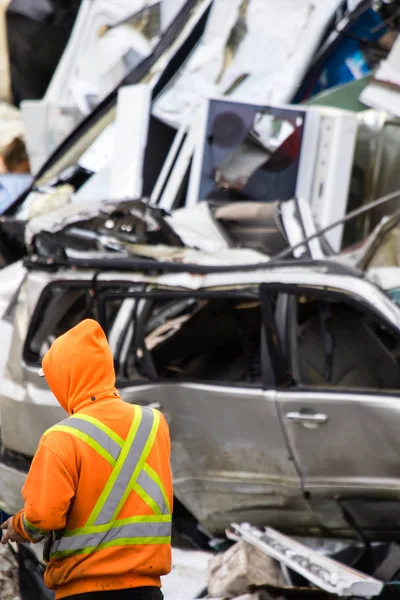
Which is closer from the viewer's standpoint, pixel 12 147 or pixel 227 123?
pixel 227 123

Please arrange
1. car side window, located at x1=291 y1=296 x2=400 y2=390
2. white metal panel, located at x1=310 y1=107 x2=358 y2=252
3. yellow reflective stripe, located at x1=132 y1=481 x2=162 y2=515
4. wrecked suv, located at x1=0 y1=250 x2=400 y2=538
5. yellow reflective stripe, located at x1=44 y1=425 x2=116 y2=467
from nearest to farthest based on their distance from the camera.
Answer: yellow reflective stripe, located at x1=44 y1=425 x2=116 y2=467, yellow reflective stripe, located at x1=132 y1=481 x2=162 y2=515, wrecked suv, located at x1=0 y1=250 x2=400 y2=538, car side window, located at x1=291 y1=296 x2=400 y2=390, white metal panel, located at x1=310 y1=107 x2=358 y2=252

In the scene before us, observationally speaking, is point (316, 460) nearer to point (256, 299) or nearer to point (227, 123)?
point (256, 299)

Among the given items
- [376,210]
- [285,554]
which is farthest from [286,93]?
[285,554]

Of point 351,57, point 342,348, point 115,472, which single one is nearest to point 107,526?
point 115,472

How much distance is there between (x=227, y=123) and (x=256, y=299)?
4.80 meters

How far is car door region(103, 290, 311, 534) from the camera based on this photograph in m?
4.96

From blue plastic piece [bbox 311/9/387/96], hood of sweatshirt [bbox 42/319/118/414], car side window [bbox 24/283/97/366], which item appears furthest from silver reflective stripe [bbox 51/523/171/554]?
blue plastic piece [bbox 311/9/387/96]

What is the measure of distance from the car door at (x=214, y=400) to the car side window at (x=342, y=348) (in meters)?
0.27

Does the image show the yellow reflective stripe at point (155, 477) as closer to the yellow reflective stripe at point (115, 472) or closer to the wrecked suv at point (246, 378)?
the yellow reflective stripe at point (115, 472)

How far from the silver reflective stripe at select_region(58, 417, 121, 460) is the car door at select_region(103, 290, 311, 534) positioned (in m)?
1.72

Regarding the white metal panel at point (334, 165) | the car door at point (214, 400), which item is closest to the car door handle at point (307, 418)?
the car door at point (214, 400)

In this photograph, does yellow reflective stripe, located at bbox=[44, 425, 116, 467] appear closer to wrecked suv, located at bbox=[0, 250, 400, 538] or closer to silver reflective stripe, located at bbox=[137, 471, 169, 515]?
silver reflective stripe, located at bbox=[137, 471, 169, 515]

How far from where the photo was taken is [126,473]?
328cm

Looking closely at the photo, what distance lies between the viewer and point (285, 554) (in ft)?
15.6
